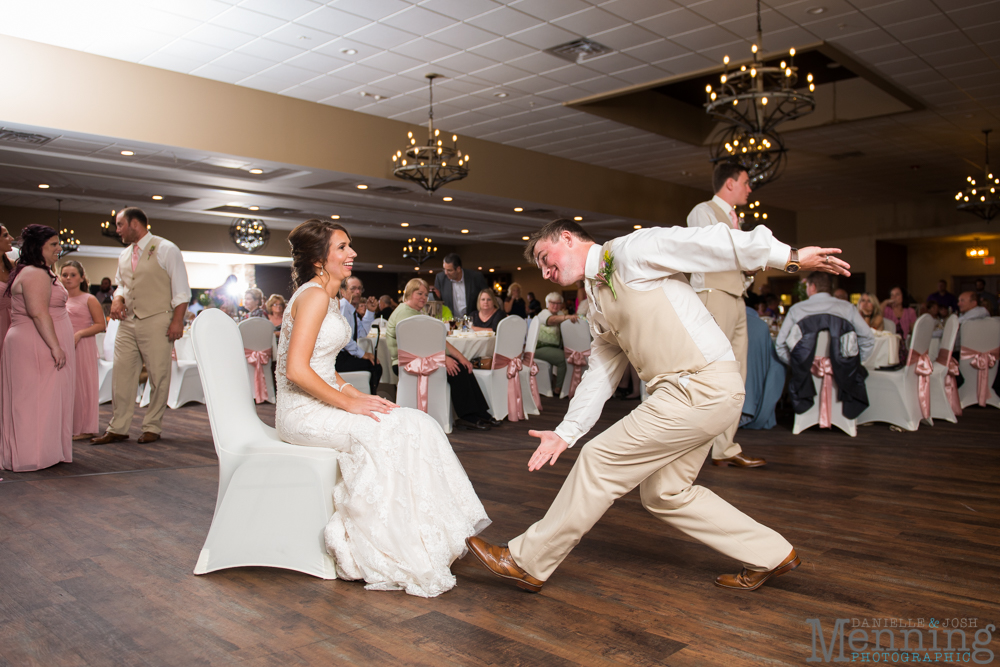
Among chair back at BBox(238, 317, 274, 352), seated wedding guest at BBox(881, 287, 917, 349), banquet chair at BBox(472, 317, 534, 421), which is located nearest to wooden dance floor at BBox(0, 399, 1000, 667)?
banquet chair at BBox(472, 317, 534, 421)

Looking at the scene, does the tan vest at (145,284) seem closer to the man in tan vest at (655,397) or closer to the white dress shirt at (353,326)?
the white dress shirt at (353,326)

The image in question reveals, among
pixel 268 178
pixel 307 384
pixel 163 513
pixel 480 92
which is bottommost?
pixel 163 513

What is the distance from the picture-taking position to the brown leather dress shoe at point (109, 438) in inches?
207

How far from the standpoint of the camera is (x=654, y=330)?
6.94 feet

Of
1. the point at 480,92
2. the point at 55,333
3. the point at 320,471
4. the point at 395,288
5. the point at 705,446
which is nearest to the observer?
the point at 705,446

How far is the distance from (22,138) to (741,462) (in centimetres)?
783

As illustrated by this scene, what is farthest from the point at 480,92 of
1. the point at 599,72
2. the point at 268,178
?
the point at 268,178

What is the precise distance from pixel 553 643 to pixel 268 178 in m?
9.44

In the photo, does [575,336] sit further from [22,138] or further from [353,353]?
[22,138]

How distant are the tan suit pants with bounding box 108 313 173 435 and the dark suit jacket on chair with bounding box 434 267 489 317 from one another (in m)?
3.00

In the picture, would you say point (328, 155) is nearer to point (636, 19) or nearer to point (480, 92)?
point (480, 92)

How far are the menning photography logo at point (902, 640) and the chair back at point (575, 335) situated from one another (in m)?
5.95

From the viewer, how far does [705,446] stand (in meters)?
2.25

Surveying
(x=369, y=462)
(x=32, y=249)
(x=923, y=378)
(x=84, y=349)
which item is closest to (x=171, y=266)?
(x=32, y=249)
